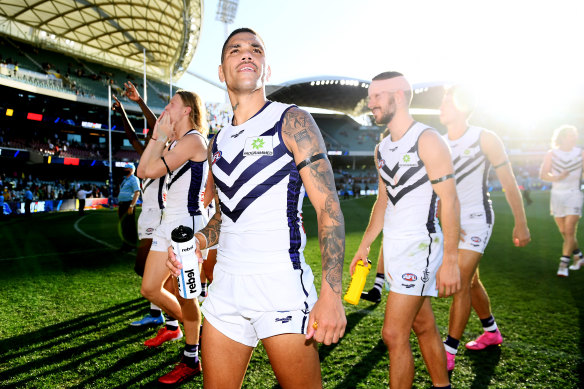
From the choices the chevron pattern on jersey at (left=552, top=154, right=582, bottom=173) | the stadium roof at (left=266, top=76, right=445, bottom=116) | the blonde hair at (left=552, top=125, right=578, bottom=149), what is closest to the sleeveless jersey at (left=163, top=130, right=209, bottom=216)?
the blonde hair at (left=552, top=125, right=578, bottom=149)

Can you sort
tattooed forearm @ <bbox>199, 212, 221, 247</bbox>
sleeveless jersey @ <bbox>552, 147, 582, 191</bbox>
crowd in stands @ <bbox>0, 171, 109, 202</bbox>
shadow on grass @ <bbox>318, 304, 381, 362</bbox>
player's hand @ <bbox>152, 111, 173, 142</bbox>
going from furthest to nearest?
1. crowd in stands @ <bbox>0, 171, 109, 202</bbox>
2. sleeveless jersey @ <bbox>552, 147, 582, 191</bbox>
3. shadow on grass @ <bbox>318, 304, 381, 362</bbox>
4. player's hand @ <bbox>152, 111, 173, 142</bbox>
5. tattooed forearm @ <bbox>199, 212, 221, 247</bbox>

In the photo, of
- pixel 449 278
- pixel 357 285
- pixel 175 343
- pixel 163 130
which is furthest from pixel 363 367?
pixel 163 130

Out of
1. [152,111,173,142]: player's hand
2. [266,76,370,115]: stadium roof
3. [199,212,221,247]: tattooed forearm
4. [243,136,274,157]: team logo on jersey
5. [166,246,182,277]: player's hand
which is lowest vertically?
[166,246,182,277]: player's hand

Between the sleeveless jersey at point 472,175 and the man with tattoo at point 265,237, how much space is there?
2.33 m

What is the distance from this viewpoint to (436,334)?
2641mm

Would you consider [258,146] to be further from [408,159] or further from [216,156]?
[408,159]

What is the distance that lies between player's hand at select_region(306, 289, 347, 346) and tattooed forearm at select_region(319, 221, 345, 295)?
0.34 feet

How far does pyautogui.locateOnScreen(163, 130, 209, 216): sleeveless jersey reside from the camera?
3377 millimetres

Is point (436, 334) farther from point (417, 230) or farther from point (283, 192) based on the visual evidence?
point (283, 192)

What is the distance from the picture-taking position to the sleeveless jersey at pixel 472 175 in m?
3.58

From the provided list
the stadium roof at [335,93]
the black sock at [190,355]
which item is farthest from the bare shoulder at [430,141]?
the stadium roof at [335,93]

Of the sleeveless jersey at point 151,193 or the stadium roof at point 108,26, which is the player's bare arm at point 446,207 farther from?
the stadium roof at point 108,26

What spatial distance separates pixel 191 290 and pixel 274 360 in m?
0.54

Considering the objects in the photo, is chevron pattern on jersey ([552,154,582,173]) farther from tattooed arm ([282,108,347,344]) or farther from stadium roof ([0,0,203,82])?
stadium roof ([0,0,203,82])
